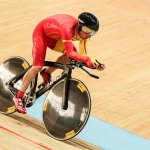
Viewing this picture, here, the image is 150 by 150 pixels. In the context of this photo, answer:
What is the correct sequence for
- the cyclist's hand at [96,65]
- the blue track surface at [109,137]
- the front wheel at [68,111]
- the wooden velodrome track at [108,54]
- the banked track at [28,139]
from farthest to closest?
the wooden velodrome track at [108,54] < the blue track surface at [109,137] < the front wheel at [68,111] < the banked track at [28,139] < the cyclist's hand at [96,65]

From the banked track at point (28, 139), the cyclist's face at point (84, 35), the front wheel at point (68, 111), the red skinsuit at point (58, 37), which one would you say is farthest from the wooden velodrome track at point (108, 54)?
the cyclist's face at point (84, 35)

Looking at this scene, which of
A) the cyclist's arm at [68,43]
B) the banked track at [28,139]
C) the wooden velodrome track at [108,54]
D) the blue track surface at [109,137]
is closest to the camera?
the cyclist's arm at [68,43]

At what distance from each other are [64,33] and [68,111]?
784 millimetres

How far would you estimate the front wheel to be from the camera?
476 cm

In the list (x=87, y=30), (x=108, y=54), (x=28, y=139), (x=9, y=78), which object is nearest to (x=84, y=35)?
(x=87, y=30)

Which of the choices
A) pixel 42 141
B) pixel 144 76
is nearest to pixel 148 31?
pixel 144 76

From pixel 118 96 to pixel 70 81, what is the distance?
1.78m

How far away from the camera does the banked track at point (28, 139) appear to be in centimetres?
464

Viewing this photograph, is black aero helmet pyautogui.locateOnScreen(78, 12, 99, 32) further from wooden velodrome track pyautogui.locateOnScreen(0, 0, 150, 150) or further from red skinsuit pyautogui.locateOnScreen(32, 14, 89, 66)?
wooden velodrome track pyautogui.locateOnScreen(0, 0, 150, 150)

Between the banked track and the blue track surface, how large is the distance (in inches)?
13.4

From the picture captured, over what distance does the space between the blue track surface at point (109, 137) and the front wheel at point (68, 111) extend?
49 cm

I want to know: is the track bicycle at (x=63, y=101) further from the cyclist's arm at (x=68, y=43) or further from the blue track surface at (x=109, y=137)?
the blue track surface at (x=109, y=137)

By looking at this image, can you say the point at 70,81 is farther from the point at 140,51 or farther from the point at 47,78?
the point at 140,51

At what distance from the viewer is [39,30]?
4.93 m
